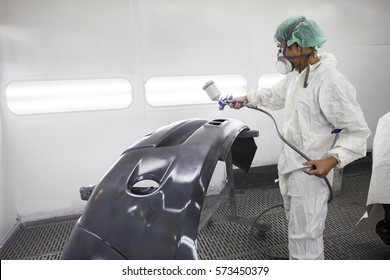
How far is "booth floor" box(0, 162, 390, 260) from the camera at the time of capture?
1667mm

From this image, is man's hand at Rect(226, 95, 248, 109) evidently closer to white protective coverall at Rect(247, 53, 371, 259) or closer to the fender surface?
white protective coverall at Rect(247, 53, 371, 259)

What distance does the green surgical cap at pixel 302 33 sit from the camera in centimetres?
120

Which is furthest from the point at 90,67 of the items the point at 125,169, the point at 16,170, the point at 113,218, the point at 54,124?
the point at 113,218

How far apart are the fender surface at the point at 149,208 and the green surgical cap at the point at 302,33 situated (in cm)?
71

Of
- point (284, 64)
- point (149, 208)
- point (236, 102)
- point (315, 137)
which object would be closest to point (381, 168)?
point (315, 137)

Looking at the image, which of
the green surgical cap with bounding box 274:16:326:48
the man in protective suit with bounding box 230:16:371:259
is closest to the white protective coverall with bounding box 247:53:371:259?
the man in protective suit with bounding box 230:16:371:259

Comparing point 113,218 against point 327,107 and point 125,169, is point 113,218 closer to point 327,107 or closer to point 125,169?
point 125,169

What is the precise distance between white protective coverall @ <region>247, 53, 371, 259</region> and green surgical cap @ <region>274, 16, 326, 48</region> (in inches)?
4.0

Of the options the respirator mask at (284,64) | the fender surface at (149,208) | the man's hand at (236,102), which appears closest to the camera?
the fender surface at (149,208)

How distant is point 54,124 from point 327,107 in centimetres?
188

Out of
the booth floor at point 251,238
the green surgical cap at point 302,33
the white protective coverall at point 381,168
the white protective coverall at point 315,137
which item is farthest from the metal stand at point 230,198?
the white protective coverall at point 381,168

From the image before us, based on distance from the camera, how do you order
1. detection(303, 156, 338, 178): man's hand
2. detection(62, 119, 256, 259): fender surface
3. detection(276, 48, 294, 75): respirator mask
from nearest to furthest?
detection(62, 119, 256, 259): fender surface → detection(303, 156, 338, 178): man's hand → detection(276, 48, 294, 75): respirator mask

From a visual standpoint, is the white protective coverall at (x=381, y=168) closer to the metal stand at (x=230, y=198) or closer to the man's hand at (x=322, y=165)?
the man's hand at (x=322, y=165)

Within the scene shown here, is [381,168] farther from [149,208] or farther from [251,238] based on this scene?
[149,208]
